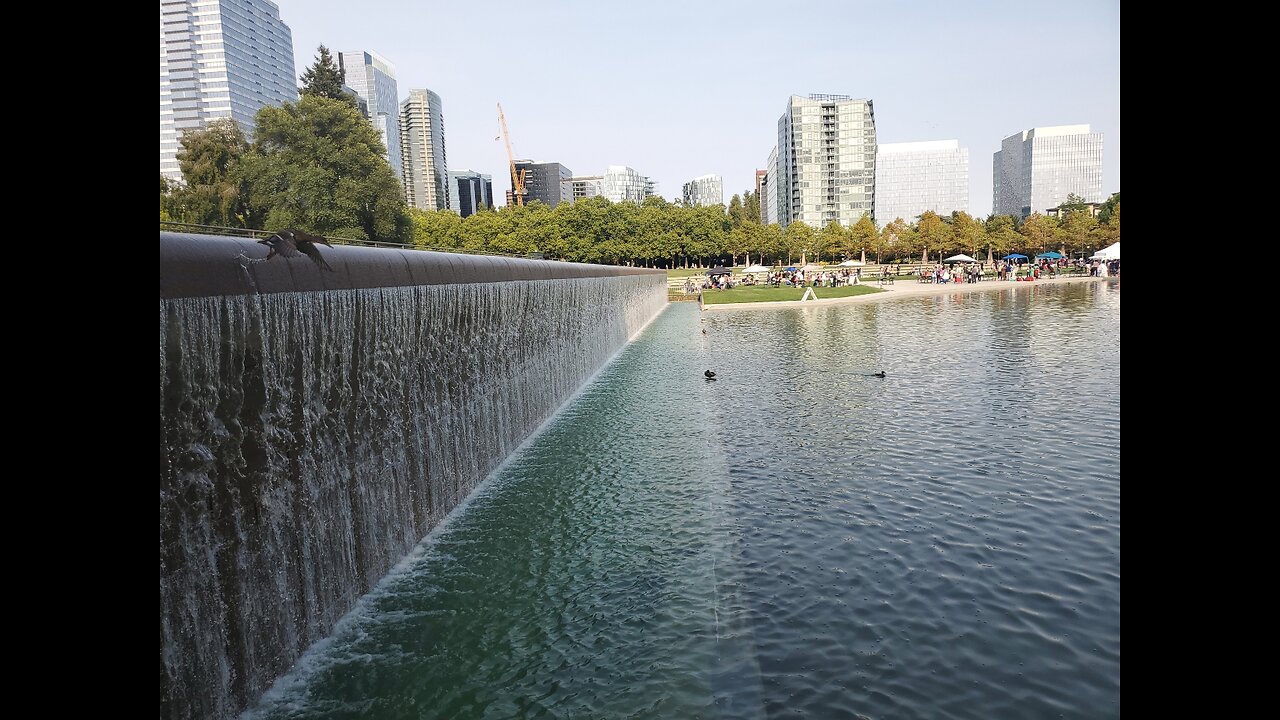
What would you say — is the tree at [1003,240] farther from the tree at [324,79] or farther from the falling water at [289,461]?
the falling water at [289,461]

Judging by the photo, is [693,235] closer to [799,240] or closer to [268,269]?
[799,240]

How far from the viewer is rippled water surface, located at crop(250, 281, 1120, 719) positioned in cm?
566

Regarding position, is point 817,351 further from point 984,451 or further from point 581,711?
point 581,711

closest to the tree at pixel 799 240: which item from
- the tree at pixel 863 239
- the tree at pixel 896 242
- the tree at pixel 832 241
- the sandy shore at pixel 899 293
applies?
the tree at pixel 832 241

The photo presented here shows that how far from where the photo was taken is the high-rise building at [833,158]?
6781 inches

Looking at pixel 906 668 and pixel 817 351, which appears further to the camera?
pixel 817 351

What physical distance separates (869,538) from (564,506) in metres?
4.02

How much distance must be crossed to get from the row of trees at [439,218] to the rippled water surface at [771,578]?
3507 cm

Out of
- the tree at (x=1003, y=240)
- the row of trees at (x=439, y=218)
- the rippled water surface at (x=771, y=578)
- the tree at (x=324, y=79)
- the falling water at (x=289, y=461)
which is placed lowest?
the rippled water surface at (x=771, y=578)

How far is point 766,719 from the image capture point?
5.28 meters

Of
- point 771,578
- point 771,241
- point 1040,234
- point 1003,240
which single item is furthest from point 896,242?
point 771,578

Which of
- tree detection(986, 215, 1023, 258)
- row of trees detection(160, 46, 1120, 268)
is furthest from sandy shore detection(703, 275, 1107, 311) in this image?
tree detection(986, 215, 1023, 258)
